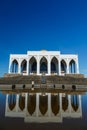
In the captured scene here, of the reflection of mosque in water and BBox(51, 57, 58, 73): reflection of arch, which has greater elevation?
BBox(51, 57, 58, 73): reflection of arch

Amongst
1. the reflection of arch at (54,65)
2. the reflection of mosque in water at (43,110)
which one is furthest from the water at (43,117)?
the reflection of arch at (54,65)

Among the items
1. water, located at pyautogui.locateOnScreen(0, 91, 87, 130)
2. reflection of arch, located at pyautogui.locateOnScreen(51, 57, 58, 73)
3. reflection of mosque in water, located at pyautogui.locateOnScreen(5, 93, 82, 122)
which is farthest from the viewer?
reflection of arch, located at pyautogui.locateOnScreen(51, 57, 58, 73)

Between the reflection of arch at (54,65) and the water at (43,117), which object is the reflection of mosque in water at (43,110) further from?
the reflection of arch at (54,65)

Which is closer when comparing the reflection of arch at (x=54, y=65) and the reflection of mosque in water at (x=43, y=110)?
the reflection of mosque in water at (x=43, y=110)

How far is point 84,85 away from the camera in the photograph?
31.8 m

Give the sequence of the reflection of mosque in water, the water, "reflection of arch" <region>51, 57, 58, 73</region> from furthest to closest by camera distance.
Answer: "reflection of arch" <region>51, 57, 58, 73</region>, the reflection of mosque in water, the water

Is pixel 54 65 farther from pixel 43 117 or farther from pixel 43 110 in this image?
pixel 43 117

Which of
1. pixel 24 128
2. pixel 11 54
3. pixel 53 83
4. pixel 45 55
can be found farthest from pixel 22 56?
pixel 24 128

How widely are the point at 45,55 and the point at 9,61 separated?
989 cm

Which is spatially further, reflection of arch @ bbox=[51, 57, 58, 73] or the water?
reflection of arch @ bbox=[51, 57, 58, 73]

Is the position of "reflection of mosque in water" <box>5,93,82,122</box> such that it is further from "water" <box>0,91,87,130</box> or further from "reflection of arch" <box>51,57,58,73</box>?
"reflection of arch" <box>51,57,58,73</box>

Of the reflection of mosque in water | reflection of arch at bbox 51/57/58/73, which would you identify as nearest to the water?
the reflection of mosque in water

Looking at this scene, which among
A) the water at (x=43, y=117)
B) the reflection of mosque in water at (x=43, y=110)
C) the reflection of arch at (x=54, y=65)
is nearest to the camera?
the water at (x=43, y=117)

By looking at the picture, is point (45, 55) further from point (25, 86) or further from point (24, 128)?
point (24, 128)
